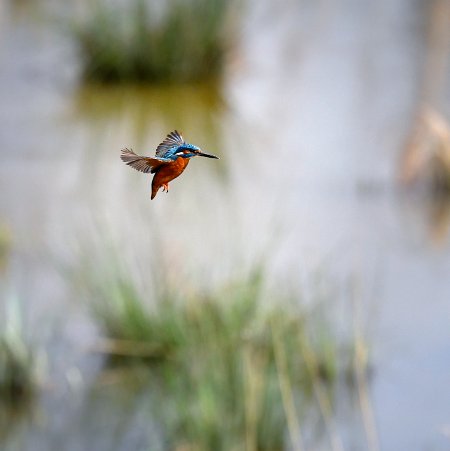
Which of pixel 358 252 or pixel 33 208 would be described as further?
pixel 33 208

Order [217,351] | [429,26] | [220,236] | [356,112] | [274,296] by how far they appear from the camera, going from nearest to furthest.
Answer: [217,351]
[274,296]
[220,236]
[356,112]
[429,26]

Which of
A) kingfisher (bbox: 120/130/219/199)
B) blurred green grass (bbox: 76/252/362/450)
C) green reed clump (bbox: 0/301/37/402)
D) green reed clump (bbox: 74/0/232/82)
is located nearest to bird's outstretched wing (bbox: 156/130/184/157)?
kingfisher (bbox: 120/130/219/199)

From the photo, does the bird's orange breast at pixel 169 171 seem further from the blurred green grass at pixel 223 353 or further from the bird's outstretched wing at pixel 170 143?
the blurred green grass at pixel 223 353

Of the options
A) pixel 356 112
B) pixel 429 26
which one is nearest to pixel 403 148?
pixel 356 112

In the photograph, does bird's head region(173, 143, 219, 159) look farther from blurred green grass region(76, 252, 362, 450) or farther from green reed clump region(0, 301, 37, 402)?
green reed clump region(0, 301, 37, 402)

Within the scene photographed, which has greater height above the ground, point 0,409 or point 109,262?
point 109,262

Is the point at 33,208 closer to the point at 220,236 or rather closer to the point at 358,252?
the point at 220,236

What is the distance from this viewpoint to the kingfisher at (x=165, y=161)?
2.85 ft

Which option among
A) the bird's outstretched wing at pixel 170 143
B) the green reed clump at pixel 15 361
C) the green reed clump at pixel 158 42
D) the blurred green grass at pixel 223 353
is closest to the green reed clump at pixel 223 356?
the blurred green grass at pixel 223 353

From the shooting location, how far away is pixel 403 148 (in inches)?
259

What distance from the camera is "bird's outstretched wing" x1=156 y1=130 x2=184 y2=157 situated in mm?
877

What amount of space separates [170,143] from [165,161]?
20mm

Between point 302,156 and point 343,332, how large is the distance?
8.97 ft

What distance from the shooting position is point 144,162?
87 cm
